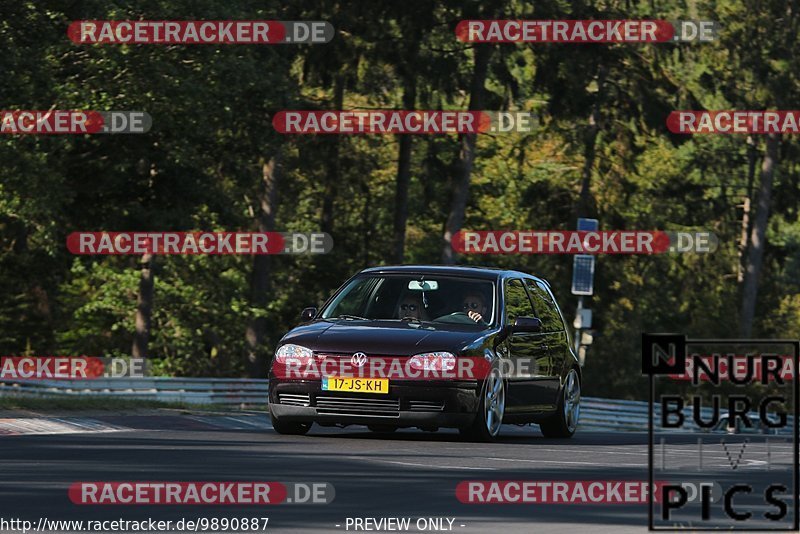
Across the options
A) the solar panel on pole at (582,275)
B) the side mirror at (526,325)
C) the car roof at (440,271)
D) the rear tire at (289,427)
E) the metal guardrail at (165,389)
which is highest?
the car roof at (440,271)

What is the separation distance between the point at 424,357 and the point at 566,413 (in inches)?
148

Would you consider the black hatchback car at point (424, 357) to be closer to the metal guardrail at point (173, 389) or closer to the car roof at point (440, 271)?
the car roof at point (440, 271)

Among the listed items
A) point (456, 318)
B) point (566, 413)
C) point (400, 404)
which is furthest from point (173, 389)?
point (400, 404)

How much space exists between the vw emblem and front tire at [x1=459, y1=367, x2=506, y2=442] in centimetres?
117

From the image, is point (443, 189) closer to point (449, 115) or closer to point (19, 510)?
point (449, 115)

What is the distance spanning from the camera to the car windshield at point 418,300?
711 inches

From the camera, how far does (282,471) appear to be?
43.1 feet

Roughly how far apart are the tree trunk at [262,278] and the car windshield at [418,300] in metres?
34.5

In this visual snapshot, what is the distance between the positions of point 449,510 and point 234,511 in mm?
1284

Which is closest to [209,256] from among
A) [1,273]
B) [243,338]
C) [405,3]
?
[243,338]

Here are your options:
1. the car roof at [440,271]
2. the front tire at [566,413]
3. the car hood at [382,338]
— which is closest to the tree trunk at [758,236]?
the front tire at [566,413]

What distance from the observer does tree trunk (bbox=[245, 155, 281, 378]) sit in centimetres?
5359

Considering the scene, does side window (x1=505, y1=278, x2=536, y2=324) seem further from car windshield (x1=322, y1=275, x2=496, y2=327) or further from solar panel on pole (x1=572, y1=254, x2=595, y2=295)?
solar panel on pole (x1=572, y1=254, x2=595, y2=295)

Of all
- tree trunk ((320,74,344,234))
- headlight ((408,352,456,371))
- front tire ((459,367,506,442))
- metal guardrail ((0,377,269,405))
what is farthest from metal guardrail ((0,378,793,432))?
headlight ((408,352,456,371))
